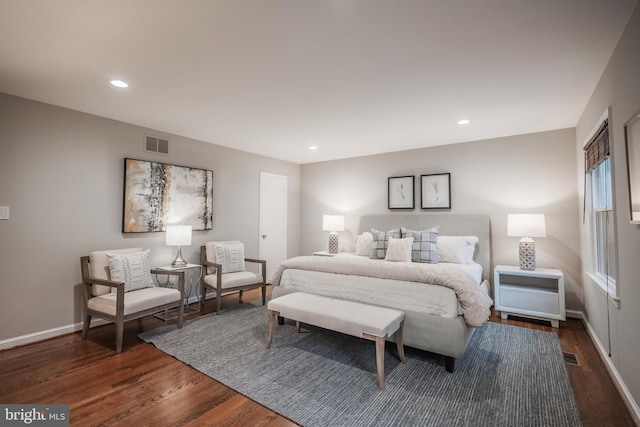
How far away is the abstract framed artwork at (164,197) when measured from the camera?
3.77m

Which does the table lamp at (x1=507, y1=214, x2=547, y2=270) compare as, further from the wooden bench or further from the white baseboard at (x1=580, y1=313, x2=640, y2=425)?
the wooden bench

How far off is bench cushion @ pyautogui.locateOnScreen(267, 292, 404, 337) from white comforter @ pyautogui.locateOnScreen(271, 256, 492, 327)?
1.14 ft

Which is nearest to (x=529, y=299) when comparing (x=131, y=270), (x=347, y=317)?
(x=347, y=317)

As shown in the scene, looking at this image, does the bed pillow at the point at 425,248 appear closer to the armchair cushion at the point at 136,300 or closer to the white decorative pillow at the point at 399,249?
the white decorative pillow at the point at 399,249

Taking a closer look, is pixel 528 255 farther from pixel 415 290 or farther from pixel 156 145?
pixel 156 145

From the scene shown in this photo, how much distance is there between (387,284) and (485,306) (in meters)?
0.82

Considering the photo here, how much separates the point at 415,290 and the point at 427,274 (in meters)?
0.18

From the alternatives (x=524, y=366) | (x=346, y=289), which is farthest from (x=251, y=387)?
(x=524, y=366)

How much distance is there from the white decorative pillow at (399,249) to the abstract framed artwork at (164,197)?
277 cm

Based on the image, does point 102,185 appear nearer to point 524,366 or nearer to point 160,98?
point 160,98

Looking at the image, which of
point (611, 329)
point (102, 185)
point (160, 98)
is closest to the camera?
point (611, 329)

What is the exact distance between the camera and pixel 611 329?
7.96 ft

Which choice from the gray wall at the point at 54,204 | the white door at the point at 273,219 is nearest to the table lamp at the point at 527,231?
the white door at the point at 273,219

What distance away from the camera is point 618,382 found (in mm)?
2172
